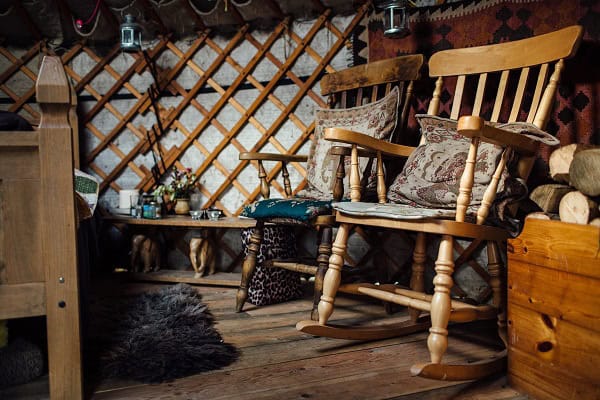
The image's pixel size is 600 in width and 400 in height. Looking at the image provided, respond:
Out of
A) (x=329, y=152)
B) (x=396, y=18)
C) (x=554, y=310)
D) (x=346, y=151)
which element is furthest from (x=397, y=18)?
(x=554, y=310)

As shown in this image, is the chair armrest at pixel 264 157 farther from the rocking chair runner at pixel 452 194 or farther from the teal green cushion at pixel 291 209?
the rocking chair runner at pixel 452 194

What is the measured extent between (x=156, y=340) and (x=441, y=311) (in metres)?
0.74

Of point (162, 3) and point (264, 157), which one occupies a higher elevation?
point (162, 3)

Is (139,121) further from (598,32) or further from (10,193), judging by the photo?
(598,32)

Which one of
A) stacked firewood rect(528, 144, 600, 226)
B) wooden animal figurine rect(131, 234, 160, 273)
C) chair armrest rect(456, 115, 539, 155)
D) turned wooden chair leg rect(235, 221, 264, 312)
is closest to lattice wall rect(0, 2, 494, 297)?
wooden animal figurine rect(131, 234, 160, 273)

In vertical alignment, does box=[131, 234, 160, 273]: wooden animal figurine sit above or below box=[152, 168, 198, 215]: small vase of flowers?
below

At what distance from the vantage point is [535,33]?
5.65 ft

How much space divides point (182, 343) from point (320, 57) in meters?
1.58

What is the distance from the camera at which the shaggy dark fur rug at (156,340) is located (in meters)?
1.23

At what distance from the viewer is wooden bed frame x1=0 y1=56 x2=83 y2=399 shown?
103 centimetres

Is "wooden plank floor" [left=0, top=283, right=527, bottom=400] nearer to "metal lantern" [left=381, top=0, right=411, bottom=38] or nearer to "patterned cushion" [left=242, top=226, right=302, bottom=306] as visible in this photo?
"patterned cushion" [left=242, top=226, right=302, bottom=306]

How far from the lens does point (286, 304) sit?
1922 millimetres

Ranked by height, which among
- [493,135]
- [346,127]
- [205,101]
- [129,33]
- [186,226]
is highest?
[129,33]

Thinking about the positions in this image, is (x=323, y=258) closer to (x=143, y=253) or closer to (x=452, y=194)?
(x=452, y=194)
